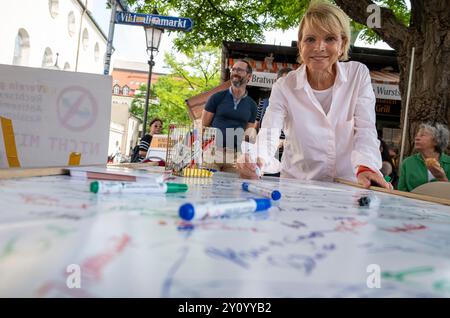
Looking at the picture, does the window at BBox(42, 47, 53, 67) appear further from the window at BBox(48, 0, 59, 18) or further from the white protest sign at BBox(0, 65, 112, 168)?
the white protest sign at BBox(0, 65, 112, 168)

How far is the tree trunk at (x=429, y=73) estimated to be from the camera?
4035 millimetres

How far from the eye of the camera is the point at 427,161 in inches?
133

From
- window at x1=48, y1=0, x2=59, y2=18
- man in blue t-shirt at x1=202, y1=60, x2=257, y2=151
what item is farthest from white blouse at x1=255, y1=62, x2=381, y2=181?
window at x1=48, y1=0, x2=59, y2=18

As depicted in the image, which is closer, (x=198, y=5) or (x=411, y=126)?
(x=411, y=126)

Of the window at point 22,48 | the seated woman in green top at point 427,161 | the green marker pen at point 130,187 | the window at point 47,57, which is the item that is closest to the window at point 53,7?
the window at point 47,57

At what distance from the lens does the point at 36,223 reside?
498 millimetres

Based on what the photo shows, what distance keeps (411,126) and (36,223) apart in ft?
14.0

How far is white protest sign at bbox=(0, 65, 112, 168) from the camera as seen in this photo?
1.76 meters

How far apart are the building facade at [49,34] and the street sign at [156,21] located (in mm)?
8409

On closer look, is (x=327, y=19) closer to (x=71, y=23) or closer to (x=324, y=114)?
(x=324, y=114)

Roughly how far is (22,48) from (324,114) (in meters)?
18.7

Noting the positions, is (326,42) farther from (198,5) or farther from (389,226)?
(198,5)

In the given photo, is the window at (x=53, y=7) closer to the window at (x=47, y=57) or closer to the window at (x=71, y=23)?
the window at (x=47, y=57)
